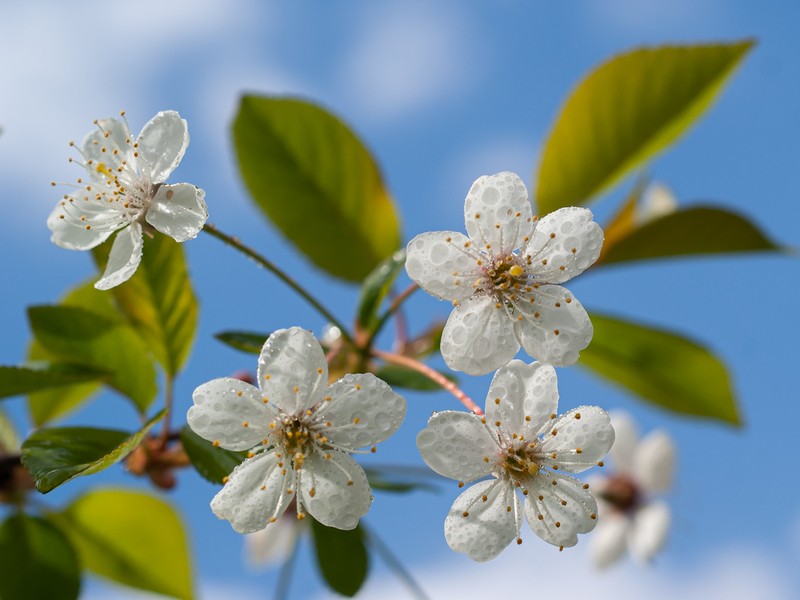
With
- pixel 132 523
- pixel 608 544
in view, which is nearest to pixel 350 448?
pixel 132 523

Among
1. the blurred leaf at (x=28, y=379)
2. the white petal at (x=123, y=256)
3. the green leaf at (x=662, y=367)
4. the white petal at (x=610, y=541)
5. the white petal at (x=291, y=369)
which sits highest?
the white petal at (x=123, y=256)

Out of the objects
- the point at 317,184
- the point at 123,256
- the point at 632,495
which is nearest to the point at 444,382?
the point at 123,256

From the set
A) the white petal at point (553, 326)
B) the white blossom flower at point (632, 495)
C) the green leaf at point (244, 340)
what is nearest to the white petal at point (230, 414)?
the green leaf at point (244, 340)

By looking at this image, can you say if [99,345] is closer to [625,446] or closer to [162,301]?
[162,301]

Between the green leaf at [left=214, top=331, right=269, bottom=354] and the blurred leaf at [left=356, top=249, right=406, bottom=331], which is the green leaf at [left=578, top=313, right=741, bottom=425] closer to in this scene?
the blurred leaf at [left=356, top=249, right=406, bottom=331]

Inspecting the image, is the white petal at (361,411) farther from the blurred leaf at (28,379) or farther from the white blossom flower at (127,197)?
the blurred leaf at (28,379)

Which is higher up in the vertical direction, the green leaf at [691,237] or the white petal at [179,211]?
the white petal at [179,211]
